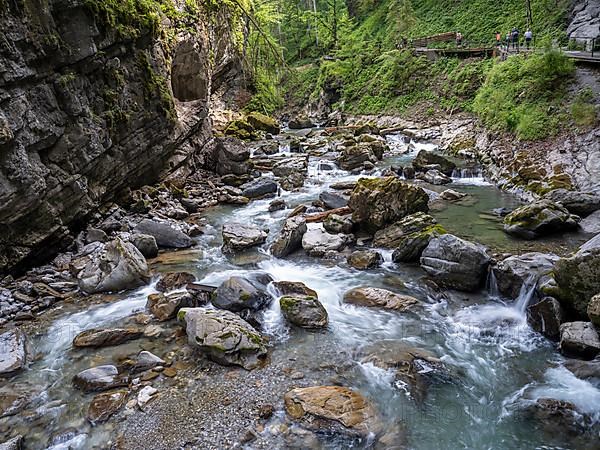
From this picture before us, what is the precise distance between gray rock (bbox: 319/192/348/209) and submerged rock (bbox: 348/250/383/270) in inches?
140

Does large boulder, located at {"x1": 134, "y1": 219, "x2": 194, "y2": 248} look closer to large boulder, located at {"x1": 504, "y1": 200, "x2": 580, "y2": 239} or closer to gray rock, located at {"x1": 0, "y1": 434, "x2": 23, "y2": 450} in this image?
gray rock, located at {"x1": 0, "y1": 434, "x2": 23, "y2": 450}

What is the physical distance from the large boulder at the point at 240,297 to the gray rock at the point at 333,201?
5764 mm

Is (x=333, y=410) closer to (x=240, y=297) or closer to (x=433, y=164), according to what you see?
(x=240, y=297)

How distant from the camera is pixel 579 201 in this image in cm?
1037

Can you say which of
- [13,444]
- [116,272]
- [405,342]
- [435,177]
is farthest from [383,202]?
[13,444]

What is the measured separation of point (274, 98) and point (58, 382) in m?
32.6

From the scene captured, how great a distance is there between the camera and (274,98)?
117ft

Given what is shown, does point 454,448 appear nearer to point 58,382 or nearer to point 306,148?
point 58,382

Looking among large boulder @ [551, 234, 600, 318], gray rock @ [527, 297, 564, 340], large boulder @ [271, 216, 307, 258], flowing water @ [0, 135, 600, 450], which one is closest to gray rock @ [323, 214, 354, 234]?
large boulder @ [271, 216, 307, 258]

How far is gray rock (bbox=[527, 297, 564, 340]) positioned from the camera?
6412 millimetres

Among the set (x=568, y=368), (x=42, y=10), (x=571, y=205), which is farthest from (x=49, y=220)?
(x=571, y=205)

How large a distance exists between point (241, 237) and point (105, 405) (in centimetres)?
586

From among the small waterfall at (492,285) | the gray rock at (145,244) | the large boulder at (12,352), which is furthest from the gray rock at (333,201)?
the large boulder at (12,352)

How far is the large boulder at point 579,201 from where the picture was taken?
400 inches
